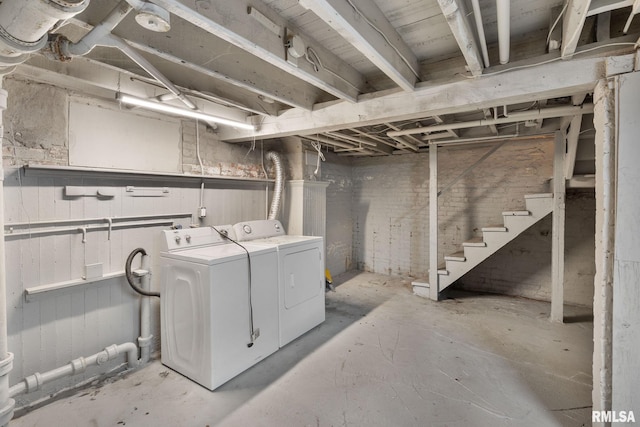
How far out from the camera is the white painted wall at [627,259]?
1538 mm

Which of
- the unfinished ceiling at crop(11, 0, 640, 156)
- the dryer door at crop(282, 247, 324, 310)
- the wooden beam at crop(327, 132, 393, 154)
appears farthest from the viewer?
the wooden beam at crop(327, 132, 393, 154)

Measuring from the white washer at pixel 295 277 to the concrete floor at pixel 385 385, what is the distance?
0.15 meters

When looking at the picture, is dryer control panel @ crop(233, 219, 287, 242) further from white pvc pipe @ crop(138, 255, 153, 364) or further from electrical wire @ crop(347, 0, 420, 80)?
electrical wire @ crop(347, 0, 420, 80)

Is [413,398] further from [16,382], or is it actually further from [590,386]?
[16,382]

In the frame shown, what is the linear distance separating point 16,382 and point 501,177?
5.67 meters

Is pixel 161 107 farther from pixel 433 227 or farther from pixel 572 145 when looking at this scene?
pixel 572 145

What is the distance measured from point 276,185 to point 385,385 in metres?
2.59

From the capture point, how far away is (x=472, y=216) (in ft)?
15.0

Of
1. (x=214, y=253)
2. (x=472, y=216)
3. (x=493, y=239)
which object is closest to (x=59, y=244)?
(x=214, y=253)

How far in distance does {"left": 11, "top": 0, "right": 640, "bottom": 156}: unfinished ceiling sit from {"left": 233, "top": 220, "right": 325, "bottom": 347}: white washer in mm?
1260

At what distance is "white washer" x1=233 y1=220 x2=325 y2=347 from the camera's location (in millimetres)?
2887

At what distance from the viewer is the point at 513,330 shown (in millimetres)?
3201

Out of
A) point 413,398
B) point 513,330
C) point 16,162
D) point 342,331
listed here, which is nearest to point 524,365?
point 513,330

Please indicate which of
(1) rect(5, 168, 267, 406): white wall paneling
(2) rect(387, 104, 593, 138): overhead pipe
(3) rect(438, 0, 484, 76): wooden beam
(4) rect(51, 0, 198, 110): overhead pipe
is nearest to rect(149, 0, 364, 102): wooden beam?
(4) rect(51, 0, 198, 110): overhead pipe
